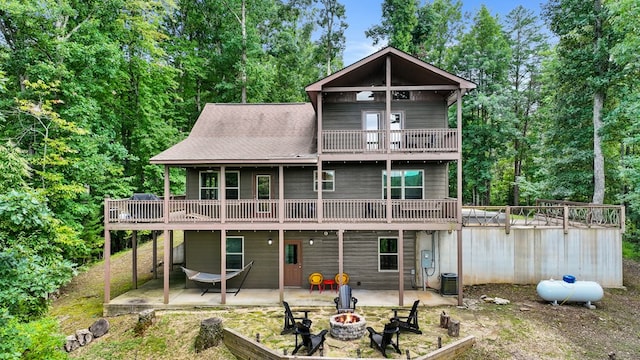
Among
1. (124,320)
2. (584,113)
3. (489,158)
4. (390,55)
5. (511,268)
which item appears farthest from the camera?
(489,158)

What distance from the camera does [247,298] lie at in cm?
1170

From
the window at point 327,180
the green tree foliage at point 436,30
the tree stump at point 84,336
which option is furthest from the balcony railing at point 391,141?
the green tree foliage at point 436,30

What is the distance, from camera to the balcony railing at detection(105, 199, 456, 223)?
11.6 m

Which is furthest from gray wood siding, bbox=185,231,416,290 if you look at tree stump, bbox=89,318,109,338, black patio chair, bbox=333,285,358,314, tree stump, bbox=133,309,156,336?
tree stump, bbox=89,318,109,338

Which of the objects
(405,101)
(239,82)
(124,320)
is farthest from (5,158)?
(239,82)

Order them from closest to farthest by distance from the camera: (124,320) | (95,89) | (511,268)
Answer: (124,320)
(511,268)
(95,89)

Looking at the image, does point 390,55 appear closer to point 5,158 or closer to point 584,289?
point 584,289

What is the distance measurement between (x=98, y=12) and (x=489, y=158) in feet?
82.2

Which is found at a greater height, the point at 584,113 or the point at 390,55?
the point at 390,55

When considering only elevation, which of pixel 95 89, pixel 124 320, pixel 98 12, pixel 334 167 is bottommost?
pixel 124 320

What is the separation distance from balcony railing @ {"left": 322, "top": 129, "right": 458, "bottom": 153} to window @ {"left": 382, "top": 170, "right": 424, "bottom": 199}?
1318 millimetres

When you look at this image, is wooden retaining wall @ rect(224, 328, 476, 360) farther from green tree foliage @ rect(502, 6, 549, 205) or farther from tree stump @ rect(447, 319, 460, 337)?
green tree foliage @ rect(502, 6, 549, 205)

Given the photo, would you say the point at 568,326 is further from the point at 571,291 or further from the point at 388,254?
the point at 388,254

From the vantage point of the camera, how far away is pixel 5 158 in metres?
8.83
